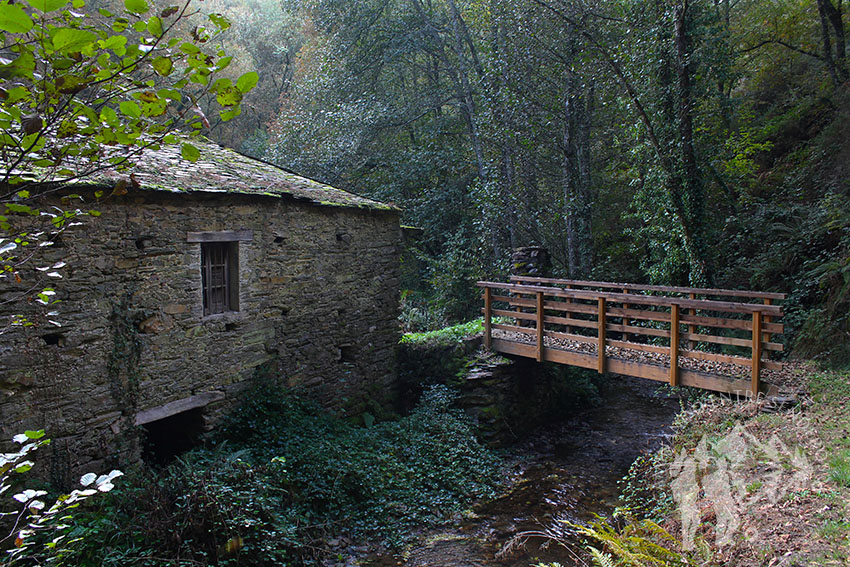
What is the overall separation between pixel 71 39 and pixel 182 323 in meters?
5.63

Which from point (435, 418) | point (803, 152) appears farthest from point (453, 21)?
point (435, 418)

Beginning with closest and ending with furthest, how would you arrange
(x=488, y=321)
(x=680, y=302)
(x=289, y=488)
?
(x=289, y=488)
(x=680, y=302)
(x=488, y=321)

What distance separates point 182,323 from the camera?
6.52 m

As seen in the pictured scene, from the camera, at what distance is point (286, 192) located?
7.51 m

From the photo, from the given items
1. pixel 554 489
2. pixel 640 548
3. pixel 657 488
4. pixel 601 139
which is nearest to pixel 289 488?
pixel 554 489

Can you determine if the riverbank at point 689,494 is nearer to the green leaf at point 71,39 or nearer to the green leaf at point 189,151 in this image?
the green leaf at point 189,151

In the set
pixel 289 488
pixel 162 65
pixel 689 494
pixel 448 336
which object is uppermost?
pixel 162 65

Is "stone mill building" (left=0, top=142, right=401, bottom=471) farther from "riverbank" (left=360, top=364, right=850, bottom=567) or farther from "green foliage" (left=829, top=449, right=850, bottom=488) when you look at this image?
"green foliage" (left=829, top=449, right=850, bottom=488)

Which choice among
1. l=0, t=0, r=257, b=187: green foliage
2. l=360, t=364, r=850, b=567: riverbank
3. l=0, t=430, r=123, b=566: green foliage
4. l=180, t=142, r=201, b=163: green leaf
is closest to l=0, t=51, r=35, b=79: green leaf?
l=0, t=0, r=257, b=187: green foliage

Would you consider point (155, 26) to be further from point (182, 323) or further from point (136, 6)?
point (182, 323)

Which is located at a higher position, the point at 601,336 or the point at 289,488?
the point at 601,336

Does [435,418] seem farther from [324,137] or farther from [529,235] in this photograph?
[324,137]
